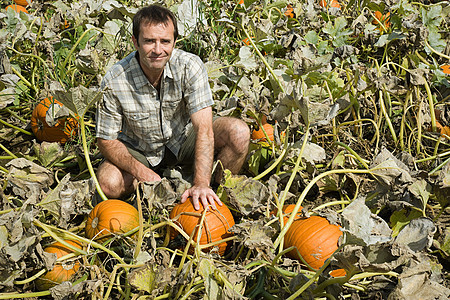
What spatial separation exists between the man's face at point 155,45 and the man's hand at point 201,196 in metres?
0.73

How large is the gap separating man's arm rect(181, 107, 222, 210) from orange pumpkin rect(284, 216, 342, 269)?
16.7 inches

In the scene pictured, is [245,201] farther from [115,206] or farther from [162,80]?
[162,80]

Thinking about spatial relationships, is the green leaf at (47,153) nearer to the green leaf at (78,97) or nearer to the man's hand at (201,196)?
the green leaf at (78,97)

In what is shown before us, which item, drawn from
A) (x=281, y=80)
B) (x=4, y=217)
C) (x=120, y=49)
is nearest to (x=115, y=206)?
(x=4, y=217)

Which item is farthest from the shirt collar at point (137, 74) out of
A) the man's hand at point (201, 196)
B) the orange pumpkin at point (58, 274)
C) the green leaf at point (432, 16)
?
the green leaf at point (432, 16)

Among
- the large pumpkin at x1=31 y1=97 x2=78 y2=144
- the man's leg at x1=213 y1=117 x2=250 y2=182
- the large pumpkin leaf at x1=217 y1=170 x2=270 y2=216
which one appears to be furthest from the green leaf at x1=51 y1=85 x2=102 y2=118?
the large pumpkin at x1=31 y1=97 x2=78 y2=144

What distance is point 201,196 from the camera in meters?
2.44

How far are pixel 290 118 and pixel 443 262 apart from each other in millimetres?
1088

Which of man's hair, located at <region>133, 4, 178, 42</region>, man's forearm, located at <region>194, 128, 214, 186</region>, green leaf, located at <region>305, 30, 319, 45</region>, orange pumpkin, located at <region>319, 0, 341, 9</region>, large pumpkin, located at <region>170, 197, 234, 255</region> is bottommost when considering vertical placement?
large pumpkin, located at <region>170, 197, 234, 255</region>

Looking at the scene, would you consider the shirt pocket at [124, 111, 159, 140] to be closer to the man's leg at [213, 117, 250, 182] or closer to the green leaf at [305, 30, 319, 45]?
the man's leg at [213, 117, 250, 182]

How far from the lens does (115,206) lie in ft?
8.00

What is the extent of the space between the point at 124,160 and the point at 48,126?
87cm

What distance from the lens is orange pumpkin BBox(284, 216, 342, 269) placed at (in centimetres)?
222

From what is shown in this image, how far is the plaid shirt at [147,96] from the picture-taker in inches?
111
